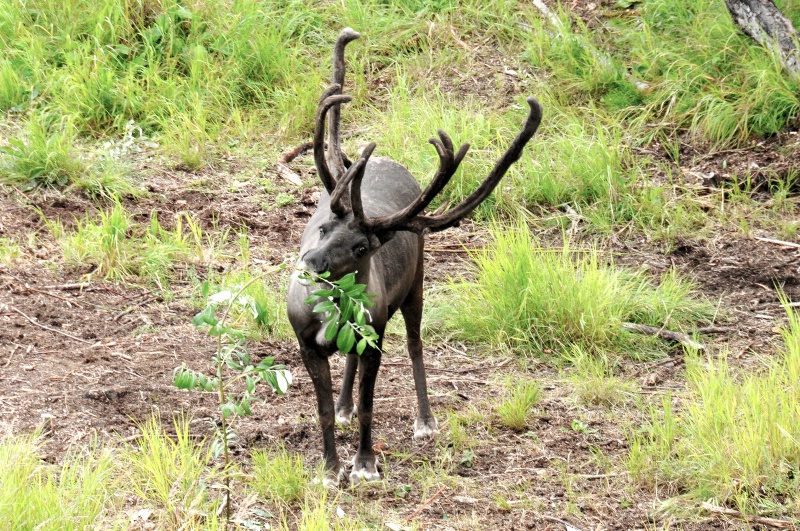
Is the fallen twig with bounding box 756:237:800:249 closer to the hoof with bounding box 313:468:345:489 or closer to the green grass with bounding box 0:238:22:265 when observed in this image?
the hoof with bounding box 313:468:345:489

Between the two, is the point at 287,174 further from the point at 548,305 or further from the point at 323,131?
the point at 323,131

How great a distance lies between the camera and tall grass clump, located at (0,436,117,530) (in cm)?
365

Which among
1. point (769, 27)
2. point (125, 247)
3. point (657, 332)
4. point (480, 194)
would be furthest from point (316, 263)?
point (769, 27)

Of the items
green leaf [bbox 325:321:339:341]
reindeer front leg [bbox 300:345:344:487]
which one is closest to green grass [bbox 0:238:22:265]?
reindeer front leg [bbox 300:345:344:487]

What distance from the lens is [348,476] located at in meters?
4.83

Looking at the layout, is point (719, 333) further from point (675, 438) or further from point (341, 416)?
point (341, 416)

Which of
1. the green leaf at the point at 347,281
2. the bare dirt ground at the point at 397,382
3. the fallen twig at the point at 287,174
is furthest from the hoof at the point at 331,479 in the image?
the fallen twig at the point at 287,174

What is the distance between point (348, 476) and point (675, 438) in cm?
154

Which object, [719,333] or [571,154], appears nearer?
[719,333]

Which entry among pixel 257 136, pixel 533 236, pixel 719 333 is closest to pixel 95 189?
pixel 257 136

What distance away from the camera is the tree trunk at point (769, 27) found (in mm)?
7949

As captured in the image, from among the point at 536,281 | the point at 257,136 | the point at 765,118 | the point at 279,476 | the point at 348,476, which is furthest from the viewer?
the point at 257,136

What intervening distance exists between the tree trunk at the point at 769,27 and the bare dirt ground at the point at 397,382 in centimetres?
165

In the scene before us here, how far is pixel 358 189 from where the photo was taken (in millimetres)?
4305
